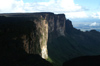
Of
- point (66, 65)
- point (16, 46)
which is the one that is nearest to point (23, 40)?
point (16, 46)

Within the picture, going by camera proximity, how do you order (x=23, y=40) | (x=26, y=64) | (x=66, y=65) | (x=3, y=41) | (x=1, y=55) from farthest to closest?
1. (x=23, y=40)
2. (x=3, y=41)
3. (x=1, y=55)
4. (x=26, y=64)
5. (x=66, y=65)

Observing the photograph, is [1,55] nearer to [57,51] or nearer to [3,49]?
[3,49]

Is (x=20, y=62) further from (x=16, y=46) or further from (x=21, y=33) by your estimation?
(x=21, y=33)

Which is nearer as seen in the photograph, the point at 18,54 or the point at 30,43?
the point at 18,54

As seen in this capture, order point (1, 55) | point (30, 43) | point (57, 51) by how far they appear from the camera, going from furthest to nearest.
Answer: point (57, 51) → point (30, 43) → point (1, 55)

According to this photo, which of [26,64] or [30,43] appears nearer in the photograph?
[26,64]

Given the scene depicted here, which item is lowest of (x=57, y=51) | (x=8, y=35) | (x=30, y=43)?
(x=57, y=51)

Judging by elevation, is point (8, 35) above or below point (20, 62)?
above

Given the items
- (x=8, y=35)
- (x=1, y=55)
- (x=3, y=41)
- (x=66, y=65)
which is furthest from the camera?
(x=8, y=35)

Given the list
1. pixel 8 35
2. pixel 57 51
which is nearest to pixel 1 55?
pixel 8 35
